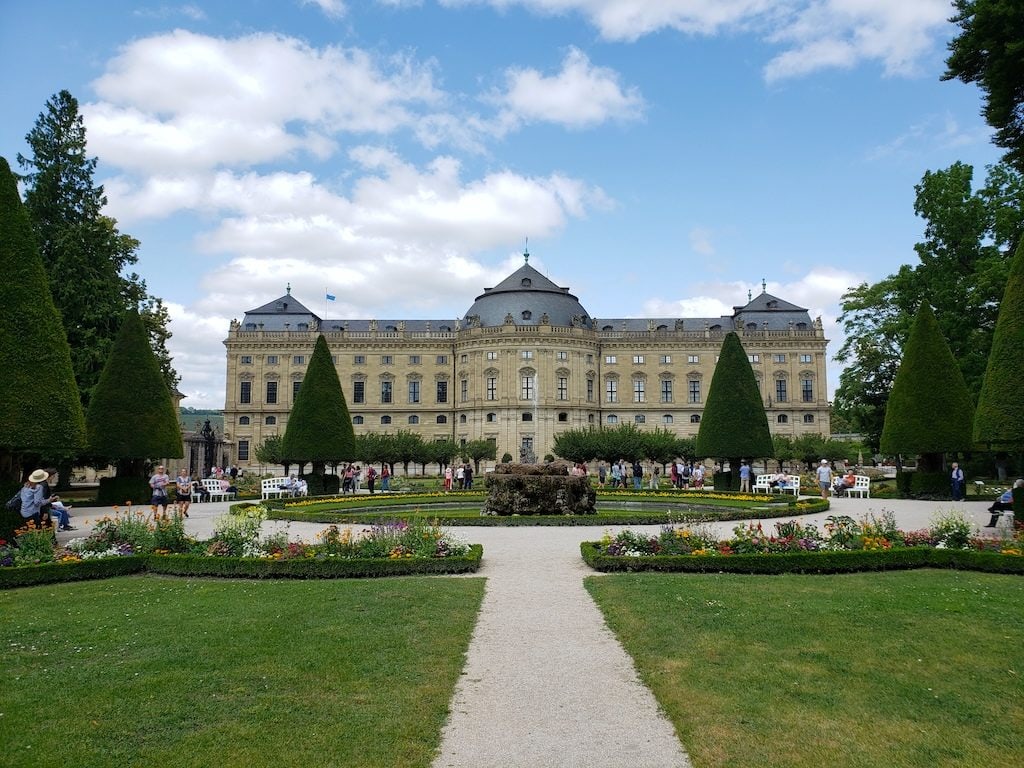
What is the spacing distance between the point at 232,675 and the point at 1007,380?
15.2 m

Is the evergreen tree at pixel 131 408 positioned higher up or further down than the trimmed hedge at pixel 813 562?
higher up

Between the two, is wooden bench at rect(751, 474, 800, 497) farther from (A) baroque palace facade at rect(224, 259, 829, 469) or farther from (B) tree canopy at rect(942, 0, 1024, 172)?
(A) baroque palace facade at rect(224, 259, 829, 469)

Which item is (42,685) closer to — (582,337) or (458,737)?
(458,737)

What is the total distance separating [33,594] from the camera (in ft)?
30.3

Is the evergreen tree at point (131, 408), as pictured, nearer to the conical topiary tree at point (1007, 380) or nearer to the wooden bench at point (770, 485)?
the wooden bench at point (770, 485)

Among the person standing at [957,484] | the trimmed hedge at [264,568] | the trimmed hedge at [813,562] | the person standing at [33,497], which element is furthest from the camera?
the person standing at [957,484]

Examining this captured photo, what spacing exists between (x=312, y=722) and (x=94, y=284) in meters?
28.8

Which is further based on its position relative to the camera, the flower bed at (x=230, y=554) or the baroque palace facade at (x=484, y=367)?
the baroque palace facade at (x=484, y=367)

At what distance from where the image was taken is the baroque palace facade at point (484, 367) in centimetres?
6150

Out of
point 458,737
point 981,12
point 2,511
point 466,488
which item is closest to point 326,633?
point 458,737

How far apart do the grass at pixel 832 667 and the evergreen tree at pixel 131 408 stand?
690 inches

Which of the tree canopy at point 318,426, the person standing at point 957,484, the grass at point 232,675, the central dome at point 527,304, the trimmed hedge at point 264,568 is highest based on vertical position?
the central dome at point 527,304

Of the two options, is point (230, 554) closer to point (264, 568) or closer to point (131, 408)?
point (264, 568)

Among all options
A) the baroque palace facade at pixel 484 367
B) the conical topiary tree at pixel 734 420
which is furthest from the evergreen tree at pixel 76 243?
the baroque palace facade at pixel 484 367
